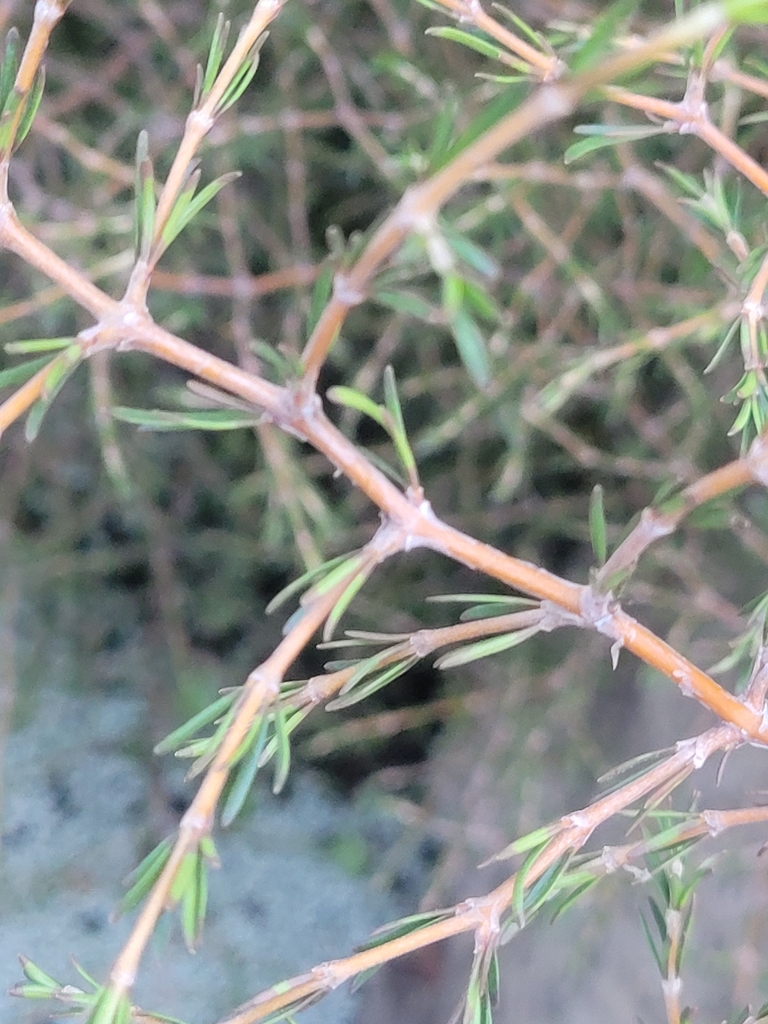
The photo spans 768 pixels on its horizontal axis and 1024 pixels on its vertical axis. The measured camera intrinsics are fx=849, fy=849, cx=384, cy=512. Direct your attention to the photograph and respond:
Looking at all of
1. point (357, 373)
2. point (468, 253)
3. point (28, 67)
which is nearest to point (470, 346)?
point (468, 253)

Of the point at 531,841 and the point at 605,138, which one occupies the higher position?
the point at 605,138

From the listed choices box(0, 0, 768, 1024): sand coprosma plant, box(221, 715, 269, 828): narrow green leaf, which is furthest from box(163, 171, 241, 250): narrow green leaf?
box(221, 715, 269, 828): narrow green leaf

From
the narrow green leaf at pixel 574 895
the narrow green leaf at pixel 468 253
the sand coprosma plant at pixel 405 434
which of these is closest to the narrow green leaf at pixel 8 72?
the sand coprosma plant at pixel 405 434

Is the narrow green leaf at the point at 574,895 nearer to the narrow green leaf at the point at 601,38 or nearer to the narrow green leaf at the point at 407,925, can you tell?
the narrow green leaf at the point at 407,925

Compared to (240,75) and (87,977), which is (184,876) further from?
(240,75)

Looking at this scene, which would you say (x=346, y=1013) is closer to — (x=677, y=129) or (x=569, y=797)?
(x=569, y=797)

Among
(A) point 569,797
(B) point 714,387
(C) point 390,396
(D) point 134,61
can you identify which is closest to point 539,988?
(A) point 569,797

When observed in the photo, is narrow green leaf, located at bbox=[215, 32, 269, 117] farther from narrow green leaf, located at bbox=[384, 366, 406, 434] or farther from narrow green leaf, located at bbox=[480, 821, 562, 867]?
narrow green leaf, located at bbox=[480, 821, 562, 867]

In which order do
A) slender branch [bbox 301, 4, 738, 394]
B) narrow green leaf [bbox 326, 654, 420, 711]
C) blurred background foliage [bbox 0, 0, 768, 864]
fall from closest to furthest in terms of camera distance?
slender branch [bbox 301, 4, 738, 394]
narrow green leaf [bbox 326, 654, 420, 711]
blurred background foliage [bbox 0, 0, 768, 864]
